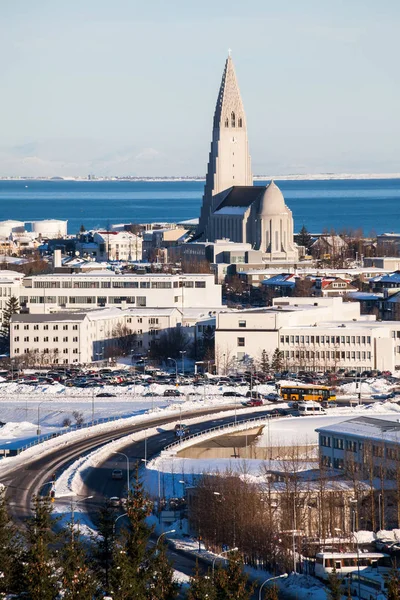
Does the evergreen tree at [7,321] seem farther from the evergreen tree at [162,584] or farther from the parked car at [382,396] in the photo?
the evergreen tree at [162,584]

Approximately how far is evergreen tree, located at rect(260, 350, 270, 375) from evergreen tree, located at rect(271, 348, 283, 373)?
139 mm

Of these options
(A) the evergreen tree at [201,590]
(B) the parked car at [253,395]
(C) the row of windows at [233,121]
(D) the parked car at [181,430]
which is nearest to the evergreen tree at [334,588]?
(A) the evergreen tree at [201,590]

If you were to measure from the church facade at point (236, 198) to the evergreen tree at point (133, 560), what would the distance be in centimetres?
5088

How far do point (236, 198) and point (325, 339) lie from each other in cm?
3506

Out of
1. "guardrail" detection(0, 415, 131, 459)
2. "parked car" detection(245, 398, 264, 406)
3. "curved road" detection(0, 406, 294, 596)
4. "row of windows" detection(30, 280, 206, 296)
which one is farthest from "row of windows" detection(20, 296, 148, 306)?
"curved road" detection(0, 406, 294, 596)

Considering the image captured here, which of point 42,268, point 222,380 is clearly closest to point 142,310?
point 222,380

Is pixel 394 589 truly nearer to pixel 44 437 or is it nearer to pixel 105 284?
pixel 44 437

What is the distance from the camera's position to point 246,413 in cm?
3656

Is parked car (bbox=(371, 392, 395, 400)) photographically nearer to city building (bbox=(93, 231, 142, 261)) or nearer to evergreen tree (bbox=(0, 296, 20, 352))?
evergreen tree (bbox=(0, 296, 20, 352))

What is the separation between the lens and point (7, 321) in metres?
49.5

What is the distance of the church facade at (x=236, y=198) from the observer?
75438 mm

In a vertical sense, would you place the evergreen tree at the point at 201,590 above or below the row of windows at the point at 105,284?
below

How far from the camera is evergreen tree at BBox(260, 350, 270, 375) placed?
1737 inches

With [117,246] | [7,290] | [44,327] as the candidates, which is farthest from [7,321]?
[117,246]
